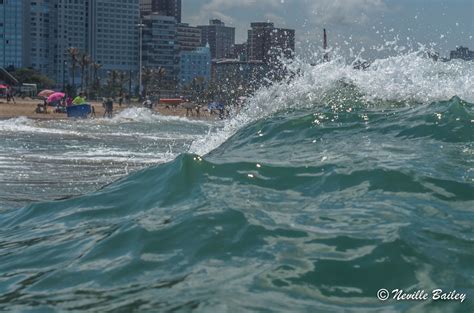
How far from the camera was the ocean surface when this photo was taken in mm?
3852

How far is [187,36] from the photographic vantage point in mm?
152500

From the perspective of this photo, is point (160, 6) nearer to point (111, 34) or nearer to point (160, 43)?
point (111, 34)

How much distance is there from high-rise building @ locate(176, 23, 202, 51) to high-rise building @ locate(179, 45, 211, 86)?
7.02 m

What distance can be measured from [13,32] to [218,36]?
40285mm

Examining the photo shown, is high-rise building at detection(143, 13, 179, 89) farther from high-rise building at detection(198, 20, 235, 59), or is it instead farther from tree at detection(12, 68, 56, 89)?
tree at detection(12, 68, 56, 89)

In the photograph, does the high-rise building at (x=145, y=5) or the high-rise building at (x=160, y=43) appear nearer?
the high-rise building at (x=160, y=43)

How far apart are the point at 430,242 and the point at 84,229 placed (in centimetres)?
252

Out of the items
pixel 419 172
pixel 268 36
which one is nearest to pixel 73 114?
pixel 268 36

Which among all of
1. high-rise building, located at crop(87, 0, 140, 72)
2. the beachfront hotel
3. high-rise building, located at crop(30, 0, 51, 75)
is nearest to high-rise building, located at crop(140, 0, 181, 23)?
the beachfront hotel

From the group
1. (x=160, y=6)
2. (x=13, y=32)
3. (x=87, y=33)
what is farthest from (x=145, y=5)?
(x=13, y=32)

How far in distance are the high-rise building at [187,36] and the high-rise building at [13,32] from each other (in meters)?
29.3

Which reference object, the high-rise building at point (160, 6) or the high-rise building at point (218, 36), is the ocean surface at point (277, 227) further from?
the high-rise building at point (160, 6)

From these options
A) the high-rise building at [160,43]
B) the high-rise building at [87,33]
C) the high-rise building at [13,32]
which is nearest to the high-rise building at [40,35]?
the high-rise building at [87,33]

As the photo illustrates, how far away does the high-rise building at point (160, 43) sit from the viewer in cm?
14212
